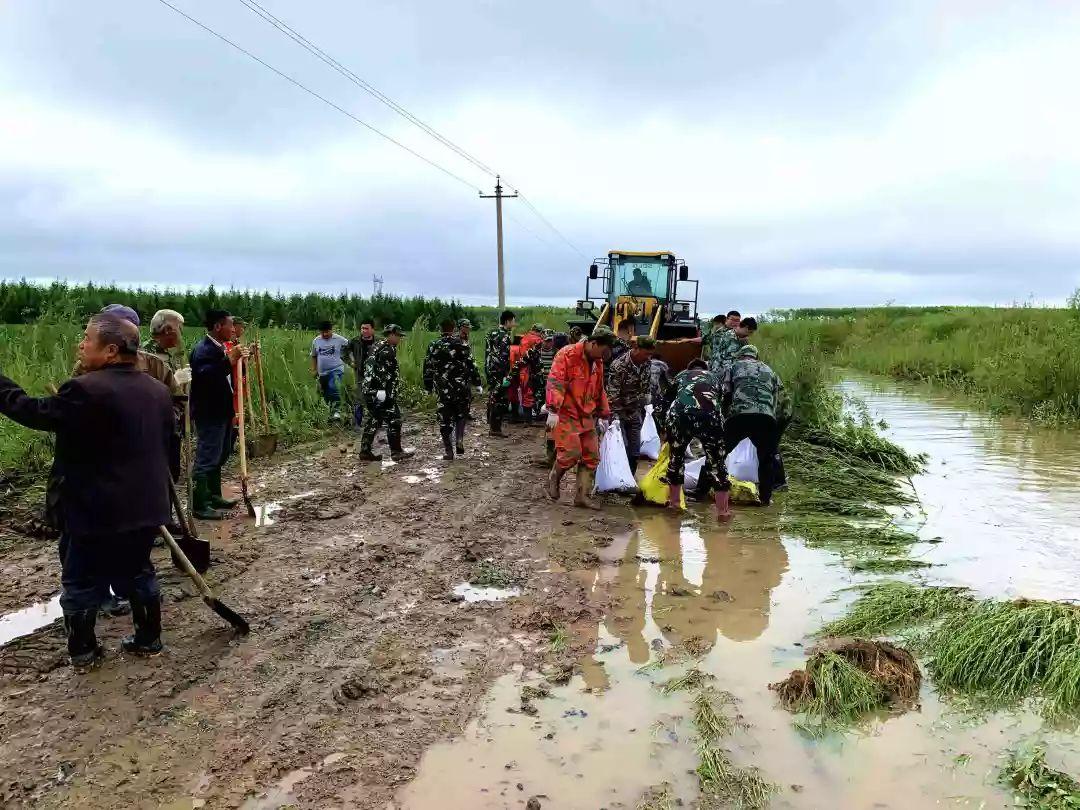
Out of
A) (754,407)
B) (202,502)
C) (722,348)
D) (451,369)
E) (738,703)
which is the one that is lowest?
(738,703)

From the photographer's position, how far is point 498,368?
1094 centimetres

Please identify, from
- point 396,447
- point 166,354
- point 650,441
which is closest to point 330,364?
point 396,447

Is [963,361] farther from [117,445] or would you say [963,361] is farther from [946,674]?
[117,445]

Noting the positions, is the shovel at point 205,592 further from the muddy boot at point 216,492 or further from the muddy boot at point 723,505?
the muddy boot at point 723,505

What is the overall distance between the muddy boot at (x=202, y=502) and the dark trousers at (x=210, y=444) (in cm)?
8

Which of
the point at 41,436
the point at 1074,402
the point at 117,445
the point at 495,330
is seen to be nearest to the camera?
the point at 117,445

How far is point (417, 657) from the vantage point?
3.77m

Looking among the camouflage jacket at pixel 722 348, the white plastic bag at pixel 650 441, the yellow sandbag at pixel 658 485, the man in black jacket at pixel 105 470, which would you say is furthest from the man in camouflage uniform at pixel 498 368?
the man in black jacket at pixel 105 470

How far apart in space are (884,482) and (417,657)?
6.22 meters

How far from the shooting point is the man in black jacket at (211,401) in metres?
5.91

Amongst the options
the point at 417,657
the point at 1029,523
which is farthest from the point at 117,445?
the point at 1029,523

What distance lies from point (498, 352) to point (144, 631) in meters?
7.57

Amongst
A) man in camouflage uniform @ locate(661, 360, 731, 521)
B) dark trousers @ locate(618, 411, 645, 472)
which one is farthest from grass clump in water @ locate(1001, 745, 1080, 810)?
dark trousers @ locate(618, 411, 645, 472)

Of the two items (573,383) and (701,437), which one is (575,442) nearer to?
(573,383)
